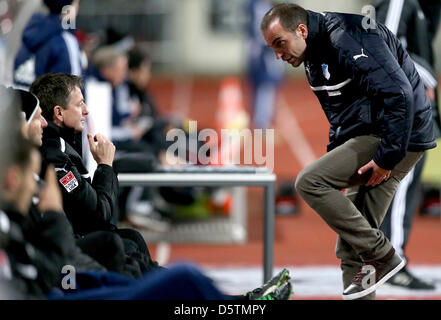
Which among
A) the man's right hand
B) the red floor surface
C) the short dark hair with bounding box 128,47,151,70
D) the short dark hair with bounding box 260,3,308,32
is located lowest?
the red floor surface

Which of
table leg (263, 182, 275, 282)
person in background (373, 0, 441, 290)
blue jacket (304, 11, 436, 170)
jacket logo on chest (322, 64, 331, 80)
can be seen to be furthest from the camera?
person in background (373, 0, 441, 290)

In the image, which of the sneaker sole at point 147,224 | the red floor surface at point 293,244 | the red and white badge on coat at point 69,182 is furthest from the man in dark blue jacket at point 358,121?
the sneaker sole at point 147,224

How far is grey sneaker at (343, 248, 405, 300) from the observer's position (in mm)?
4148

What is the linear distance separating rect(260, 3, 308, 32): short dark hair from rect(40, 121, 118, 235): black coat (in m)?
0.99

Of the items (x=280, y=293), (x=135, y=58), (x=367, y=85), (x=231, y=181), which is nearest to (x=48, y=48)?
(x=231, y=181)

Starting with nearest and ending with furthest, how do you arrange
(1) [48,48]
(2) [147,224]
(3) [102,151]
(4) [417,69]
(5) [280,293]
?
(5) [280,293]
(3) [102,151]
(4) [417,69]
(1) [48,48]
(2) [147,224]

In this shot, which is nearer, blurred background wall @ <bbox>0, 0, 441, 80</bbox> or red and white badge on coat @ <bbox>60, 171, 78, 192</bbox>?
red and white badge on coat @ <bbox>60, 171, 78, 192</bbox>

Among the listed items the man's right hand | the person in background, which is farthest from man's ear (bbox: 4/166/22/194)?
the person in background

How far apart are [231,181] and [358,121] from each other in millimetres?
1290

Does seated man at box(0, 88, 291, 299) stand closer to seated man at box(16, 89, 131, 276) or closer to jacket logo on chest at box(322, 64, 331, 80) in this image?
seated man at box(16, 89, 131, 276)

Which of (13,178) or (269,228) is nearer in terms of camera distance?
(13,178)

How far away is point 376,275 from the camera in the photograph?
417 cm

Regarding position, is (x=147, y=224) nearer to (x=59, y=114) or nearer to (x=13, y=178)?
(x=59, y=114)

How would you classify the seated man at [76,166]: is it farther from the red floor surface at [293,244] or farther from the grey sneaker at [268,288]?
the red floor surface at [293,244]
